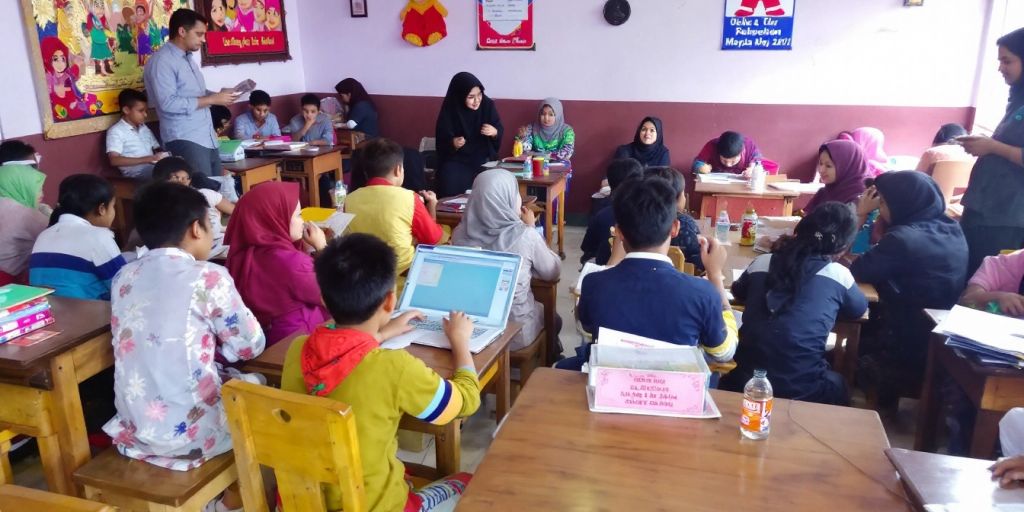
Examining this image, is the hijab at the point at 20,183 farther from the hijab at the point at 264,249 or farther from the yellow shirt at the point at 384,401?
the yellow shirt at the point at 384,401

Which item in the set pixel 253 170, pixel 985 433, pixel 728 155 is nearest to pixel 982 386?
pixel 985 433

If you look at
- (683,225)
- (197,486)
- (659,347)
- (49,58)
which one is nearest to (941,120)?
(683,225)

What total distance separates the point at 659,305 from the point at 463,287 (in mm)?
669

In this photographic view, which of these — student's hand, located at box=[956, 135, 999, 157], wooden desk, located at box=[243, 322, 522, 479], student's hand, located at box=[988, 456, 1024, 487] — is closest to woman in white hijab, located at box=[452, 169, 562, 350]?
wooden desk, located at box=[243, 322, 522, 479]

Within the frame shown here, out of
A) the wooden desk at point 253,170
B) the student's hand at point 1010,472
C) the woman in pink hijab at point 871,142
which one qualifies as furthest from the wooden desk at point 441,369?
the woman in pink hijab at point 871,142

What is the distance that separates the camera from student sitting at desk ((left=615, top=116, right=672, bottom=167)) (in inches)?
227

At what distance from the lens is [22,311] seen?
6.45 ft

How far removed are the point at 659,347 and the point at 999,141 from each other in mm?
2572

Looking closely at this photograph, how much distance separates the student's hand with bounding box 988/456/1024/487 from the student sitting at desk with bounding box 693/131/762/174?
417cm

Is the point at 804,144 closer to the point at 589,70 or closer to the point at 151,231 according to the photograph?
the point at 589,70

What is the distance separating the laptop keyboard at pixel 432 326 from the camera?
7.09ft

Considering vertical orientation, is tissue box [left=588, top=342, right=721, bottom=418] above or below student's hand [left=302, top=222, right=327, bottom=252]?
below

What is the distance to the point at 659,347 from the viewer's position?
1.74 m

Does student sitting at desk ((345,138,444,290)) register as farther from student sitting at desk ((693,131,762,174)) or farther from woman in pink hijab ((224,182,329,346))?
student sitting at desk ((693,131,762,174))
